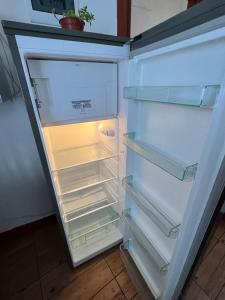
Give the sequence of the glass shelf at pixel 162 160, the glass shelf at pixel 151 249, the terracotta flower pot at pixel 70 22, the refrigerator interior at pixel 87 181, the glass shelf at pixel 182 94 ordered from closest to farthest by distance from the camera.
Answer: the glass shelf at pixel 182 94 → the glass shelf at pixel 162 160 → the terracotta flower pot at pixel 70 22 → the glass shelf at pixel 151 249 → the refrigerator interior at pixel 87 181

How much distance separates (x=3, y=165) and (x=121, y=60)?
3.71 ft

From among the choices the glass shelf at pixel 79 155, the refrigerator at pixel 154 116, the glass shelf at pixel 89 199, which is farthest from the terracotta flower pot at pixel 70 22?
the glass shelf at pixel 89 199

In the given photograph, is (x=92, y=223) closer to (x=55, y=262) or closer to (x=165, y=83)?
(x=55, y=262)

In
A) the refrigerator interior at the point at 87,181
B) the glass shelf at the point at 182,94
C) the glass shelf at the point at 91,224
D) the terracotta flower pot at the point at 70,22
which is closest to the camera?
the glass shelf at the point at 182,94

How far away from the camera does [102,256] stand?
4.33ft

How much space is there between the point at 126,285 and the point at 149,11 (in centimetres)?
218

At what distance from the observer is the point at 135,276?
116 centimetres

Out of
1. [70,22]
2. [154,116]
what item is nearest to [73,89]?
[70,22]

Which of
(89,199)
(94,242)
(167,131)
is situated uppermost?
(167,131)

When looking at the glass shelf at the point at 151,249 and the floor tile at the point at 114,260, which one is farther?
the floor tile at the point at 114,260

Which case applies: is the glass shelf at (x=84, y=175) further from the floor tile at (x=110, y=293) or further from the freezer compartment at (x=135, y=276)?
the floor tile at (x=110, y=293)

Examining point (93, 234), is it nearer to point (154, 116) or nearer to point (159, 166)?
point (159, 166)

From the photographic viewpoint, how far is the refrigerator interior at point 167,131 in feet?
1.50

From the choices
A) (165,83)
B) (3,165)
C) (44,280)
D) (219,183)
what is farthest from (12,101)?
(44,280)
